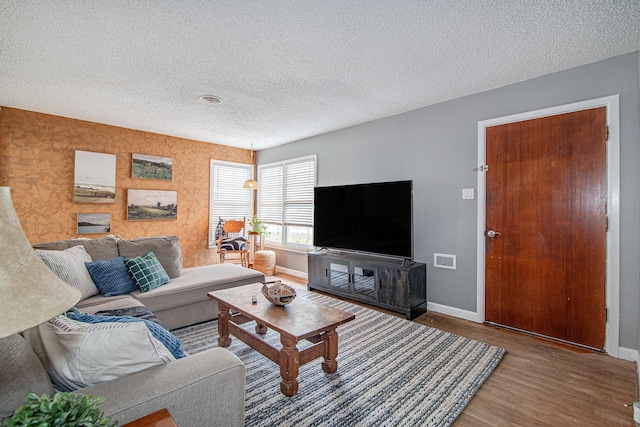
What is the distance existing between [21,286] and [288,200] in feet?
16.5

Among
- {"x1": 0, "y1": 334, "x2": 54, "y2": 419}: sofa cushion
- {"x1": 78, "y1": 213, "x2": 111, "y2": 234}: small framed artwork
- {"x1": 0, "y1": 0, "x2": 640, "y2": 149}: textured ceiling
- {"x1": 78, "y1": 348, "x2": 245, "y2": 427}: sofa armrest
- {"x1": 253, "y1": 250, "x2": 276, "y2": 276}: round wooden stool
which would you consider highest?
{"x1": 0, "y1": 0, "x2": 640, "y2": 149}: textured ceiling

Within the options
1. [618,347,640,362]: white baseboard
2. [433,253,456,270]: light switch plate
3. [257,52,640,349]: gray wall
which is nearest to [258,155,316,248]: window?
[257,52,640,349]: gray wall

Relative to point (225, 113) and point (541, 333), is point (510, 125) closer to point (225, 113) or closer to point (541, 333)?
point (541, 333)

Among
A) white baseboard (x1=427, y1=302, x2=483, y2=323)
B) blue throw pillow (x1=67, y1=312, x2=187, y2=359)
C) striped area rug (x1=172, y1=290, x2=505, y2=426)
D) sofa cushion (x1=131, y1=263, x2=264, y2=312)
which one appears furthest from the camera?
white baseboard (x1=427, y1=302, x2=483, y2=323)

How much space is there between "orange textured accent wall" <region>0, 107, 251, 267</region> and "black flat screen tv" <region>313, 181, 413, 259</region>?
8.30ft

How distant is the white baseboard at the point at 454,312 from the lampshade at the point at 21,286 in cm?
352

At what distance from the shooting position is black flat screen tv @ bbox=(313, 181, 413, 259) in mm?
3443

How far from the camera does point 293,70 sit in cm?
275

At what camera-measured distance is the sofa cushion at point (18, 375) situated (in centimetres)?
83

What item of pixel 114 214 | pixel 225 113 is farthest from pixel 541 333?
pixel 114 214

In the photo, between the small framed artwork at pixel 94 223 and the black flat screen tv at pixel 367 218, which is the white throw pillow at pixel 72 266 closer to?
the small framed artwork at pixel 94 223

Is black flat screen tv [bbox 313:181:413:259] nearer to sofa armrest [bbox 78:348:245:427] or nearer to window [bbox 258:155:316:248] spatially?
window [bbox 258:155:316:248]

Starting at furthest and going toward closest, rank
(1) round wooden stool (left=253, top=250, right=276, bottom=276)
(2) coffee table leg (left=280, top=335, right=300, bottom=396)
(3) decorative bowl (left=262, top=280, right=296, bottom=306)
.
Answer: (1) round wooden stool (left=253, top=250, right=276, bottom=276)
(3) decorative bowl (left=262, top=280, right=296, bottom=306)
(2) coffee table leg (left=280, top=335, right=300, bottom=396)

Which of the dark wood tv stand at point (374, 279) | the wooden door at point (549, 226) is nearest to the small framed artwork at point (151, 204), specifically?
the dark wood tv stand at point (374, 279)
